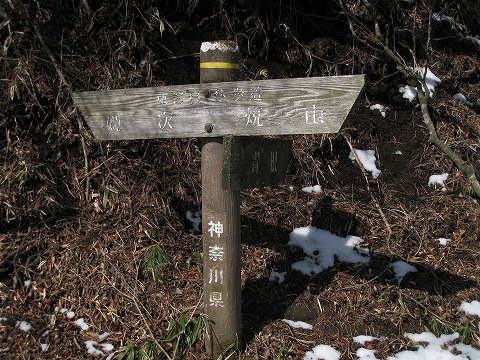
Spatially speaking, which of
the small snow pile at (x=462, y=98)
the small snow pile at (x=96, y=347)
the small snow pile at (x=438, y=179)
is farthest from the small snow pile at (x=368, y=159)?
the small snow pile at (x=96, y=347)

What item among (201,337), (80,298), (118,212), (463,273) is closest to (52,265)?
(80,298)

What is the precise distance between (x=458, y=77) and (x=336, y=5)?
1830 millimetres

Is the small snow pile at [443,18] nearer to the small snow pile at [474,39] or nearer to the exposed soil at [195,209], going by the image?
the small snow pile at [474,39]

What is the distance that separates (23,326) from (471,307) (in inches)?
141

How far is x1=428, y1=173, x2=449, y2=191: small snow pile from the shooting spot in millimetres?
5188

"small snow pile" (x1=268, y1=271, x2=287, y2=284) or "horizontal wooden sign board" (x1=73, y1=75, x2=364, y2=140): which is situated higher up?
"horizontal wooden sign board" (x1=73, y1=75, x2=364, y2=140)

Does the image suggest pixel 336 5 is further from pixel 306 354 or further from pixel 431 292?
pixel 306 354

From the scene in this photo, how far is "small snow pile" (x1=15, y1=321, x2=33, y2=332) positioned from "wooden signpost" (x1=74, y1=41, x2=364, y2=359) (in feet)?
4.55

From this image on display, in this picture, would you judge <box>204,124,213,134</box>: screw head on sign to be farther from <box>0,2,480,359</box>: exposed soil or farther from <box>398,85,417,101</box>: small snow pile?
<box>398,85,417,101</box>: small snow pile

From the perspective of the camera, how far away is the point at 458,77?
20.3 feet

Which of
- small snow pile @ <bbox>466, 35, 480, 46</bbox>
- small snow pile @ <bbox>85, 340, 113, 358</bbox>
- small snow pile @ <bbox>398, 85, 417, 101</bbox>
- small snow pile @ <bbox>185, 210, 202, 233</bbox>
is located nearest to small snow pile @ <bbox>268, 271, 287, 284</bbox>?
small snow pile @ <bbox>185, 210, 202, 233</bbox>

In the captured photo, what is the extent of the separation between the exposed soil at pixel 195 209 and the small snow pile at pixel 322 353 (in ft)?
0.18

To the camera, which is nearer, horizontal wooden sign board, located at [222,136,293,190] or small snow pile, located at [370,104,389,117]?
horizontal wooden sign board, located at [222,136,293,190]

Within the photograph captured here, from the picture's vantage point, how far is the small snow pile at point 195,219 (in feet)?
15.1
